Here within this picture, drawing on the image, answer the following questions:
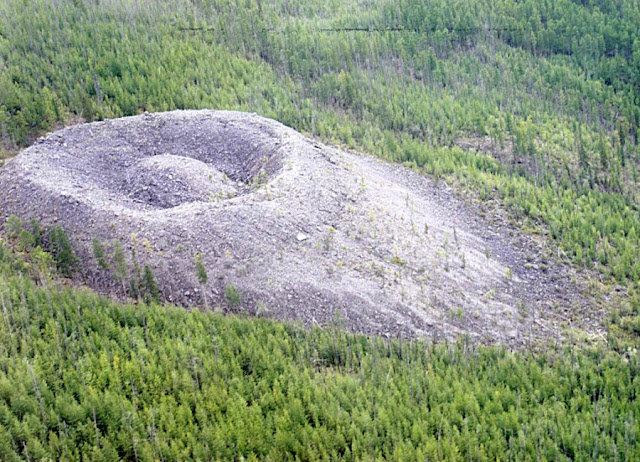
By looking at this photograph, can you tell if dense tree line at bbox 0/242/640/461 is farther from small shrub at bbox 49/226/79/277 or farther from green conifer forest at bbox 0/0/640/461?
small shrub at bbox 49/226/79/277

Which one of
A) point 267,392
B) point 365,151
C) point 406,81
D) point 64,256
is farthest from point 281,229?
point 406,81

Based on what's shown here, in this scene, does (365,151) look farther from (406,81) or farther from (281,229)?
(281,229)

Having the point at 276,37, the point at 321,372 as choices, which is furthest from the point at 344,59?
the point at 321,372

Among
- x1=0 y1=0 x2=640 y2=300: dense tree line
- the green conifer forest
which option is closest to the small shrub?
the green conifer forest

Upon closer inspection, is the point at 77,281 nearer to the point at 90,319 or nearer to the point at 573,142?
the point at 90,319

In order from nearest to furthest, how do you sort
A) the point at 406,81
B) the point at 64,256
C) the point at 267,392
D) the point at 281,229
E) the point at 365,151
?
1. the point at 267,392
2. the point at 64,256
3. the point at 281,229
4. the point at 365,151
5. the point at 406,81

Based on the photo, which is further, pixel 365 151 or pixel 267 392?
pixel 365 151

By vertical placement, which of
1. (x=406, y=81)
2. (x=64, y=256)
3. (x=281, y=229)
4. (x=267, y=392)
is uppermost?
(x=406, y=81)
